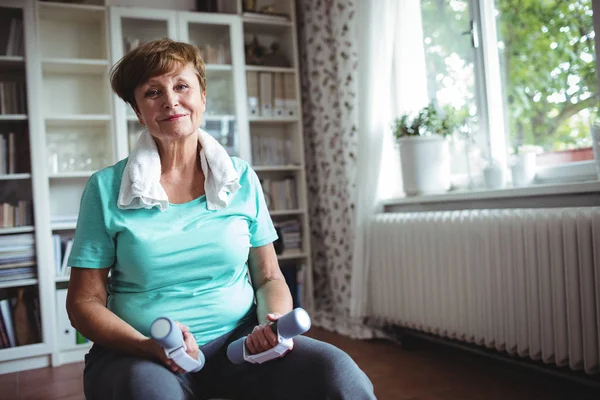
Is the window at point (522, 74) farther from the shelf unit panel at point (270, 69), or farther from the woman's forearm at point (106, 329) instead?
the woman's forearm at point (106, 329)

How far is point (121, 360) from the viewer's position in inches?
38.9

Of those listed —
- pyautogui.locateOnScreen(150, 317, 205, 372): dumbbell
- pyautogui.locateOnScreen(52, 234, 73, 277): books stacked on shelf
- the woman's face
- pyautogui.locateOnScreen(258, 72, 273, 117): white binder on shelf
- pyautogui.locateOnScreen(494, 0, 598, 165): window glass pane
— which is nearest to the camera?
pyautogui.locateOnScreen(150, 317, 205, 372): dumbbell

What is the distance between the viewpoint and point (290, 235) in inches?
139

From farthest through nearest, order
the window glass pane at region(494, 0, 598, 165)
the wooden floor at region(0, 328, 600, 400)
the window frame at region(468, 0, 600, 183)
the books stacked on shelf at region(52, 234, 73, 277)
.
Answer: the books stacked on shelf at region(52, 234, 73, 277)
the window frame at region(468, 0, 600, 183)
the window glass pane at region(494, 0, 598, 165)
the wooden floor at region(0, 328, 600, 400)

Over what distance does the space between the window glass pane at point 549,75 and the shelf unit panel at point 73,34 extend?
7.22ft

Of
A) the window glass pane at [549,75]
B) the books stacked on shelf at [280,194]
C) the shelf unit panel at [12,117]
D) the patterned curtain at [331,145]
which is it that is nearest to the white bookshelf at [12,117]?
the shelf unit panel at [12,117]

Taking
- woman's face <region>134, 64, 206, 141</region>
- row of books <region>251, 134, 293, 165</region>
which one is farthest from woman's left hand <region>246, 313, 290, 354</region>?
row of books <region>251, 134, 293, 165</region>

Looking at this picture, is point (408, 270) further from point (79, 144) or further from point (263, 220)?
point (79, 144)

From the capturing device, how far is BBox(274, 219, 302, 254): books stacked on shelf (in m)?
3.51

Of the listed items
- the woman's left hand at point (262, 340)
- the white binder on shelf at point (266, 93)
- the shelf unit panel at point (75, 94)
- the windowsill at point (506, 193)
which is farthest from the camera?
the white binder on shelf at point (266, 93)

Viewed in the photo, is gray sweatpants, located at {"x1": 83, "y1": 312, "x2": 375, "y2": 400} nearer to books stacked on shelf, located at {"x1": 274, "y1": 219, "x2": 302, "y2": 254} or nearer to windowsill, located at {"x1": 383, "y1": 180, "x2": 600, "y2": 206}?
windowsill, located at {"x1": 383, "y1": 180, "x2": 600, "y2": 206}

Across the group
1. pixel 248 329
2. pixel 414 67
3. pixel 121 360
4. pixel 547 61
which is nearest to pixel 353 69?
pixel 414 67

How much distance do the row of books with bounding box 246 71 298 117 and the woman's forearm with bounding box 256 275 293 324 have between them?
2333 millimetres

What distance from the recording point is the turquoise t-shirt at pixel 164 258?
3.64 ft
